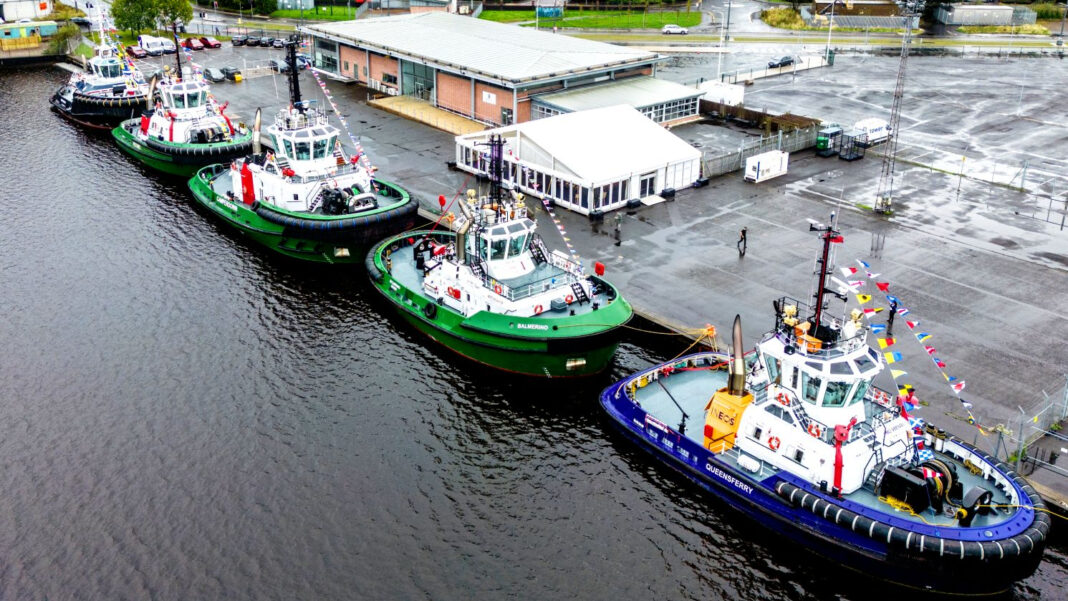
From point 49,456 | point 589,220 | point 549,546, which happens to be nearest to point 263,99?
point 589,220

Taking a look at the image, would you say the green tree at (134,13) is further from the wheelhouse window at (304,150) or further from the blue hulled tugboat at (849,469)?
the blue hulled tugboat at (849,469)

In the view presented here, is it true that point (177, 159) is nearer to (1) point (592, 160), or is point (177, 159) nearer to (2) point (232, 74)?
(2) point (232, 74)

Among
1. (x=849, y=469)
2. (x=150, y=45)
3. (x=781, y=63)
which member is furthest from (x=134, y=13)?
(x=849, y=469)

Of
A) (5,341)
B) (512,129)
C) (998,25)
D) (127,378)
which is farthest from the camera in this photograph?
(998,25)

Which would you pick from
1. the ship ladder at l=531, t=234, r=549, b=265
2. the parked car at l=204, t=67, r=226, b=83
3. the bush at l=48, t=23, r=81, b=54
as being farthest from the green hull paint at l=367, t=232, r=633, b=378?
the bush at l=48, t=23, r=81, b=54

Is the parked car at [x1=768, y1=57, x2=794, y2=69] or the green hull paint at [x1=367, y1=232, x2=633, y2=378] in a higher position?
the parked car at [x1=768, y1=57, x2=794, y2=69]

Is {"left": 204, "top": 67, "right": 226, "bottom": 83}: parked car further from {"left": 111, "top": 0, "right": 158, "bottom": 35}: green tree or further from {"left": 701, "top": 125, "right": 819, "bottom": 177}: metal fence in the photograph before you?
{"left": 701, "top": 125, "right": 819, "bottom": 177}: metal fence

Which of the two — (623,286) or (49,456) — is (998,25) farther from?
(49,456)
